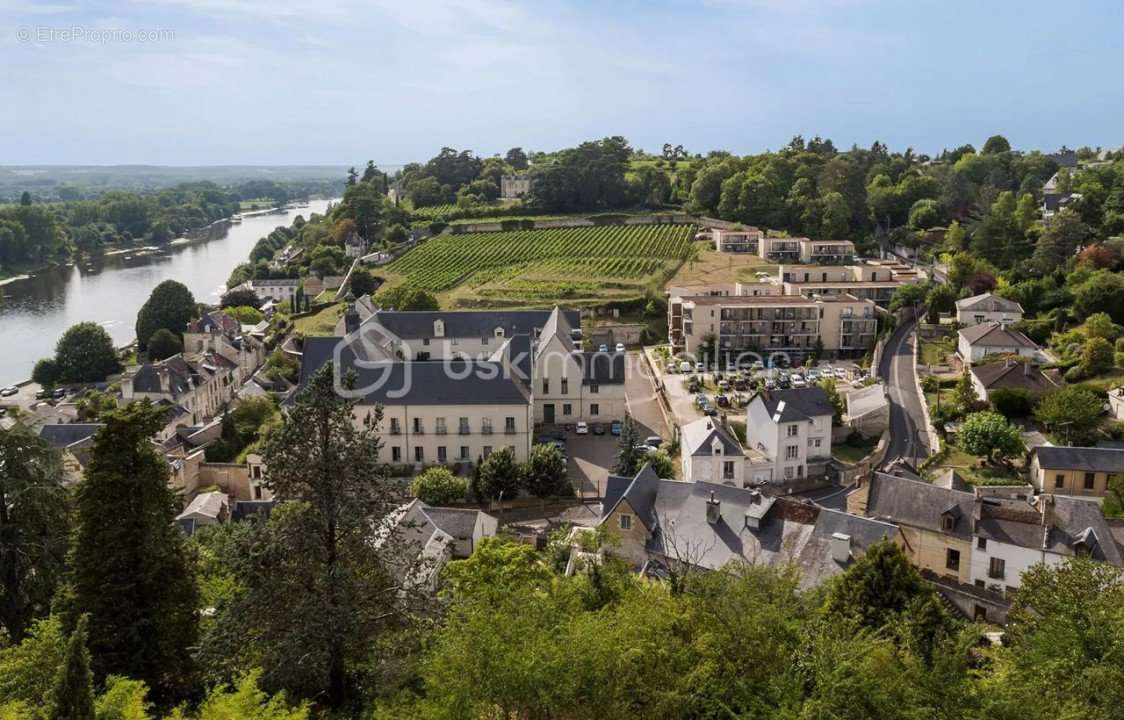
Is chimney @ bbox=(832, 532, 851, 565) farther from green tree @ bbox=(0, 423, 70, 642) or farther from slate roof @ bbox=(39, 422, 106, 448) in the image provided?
slate roof @ bbox=(39, 422, 106, 448)

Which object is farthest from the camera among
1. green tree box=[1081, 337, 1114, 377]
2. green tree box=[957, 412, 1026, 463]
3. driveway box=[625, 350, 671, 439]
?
driveway box=[625, 350, 671, 439]

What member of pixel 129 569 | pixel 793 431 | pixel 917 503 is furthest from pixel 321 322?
pixel 129 569

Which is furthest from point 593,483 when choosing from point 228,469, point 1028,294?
point 1028,294

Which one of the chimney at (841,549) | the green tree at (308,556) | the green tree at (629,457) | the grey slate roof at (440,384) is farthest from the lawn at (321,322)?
the green tree at (308,556)

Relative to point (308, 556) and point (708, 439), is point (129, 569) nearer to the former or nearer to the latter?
point (308, 556)

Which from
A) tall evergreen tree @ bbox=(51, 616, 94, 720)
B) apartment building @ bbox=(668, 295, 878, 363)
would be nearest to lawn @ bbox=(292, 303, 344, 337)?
apartment building @ bbox=(668, 295, 878, 363)

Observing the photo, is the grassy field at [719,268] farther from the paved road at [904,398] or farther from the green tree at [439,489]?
the green tree at [439,489]

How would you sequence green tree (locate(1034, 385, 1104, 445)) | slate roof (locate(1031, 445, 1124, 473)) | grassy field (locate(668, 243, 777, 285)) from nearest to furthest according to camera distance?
slate roof (locate(1031, 445, 1124, 473)) → green tree (locate(1034, 385, 1104, 445)) → grassy field (locate(668, 243, 777, 285))
